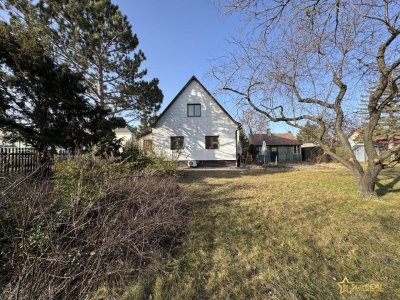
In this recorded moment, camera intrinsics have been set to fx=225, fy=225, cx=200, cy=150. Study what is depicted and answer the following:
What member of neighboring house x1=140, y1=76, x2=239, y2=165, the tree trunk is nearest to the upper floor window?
neighboring house x1=140, y1=76, x2=239, y2=165

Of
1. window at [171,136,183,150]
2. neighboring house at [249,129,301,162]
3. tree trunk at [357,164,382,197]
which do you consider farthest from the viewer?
neighboring house at [249,129,301,162]

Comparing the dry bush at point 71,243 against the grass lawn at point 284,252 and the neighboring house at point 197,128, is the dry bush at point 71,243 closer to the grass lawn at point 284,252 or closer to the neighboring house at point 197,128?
the grass lawn at point 284,252

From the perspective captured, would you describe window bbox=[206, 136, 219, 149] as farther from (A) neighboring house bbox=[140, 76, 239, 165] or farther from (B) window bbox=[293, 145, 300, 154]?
(B) window bbox=[293, 145, 300, 154]

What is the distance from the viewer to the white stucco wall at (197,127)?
1908 cm

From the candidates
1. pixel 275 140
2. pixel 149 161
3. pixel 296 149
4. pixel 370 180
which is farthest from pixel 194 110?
pixel 296 149

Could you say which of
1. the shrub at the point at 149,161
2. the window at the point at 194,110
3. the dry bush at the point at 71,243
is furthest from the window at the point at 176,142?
the dry bush at the point at 71,243

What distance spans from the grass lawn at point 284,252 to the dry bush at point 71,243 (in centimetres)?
45

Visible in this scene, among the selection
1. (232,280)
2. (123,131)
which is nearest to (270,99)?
(232,280)

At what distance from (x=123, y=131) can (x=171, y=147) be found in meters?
25.2

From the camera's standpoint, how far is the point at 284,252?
3461 millimetres

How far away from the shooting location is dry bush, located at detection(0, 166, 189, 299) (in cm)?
249

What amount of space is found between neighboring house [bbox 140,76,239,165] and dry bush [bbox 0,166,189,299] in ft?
49.7

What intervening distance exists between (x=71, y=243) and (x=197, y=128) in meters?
16.5

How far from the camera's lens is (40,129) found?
8.89m
